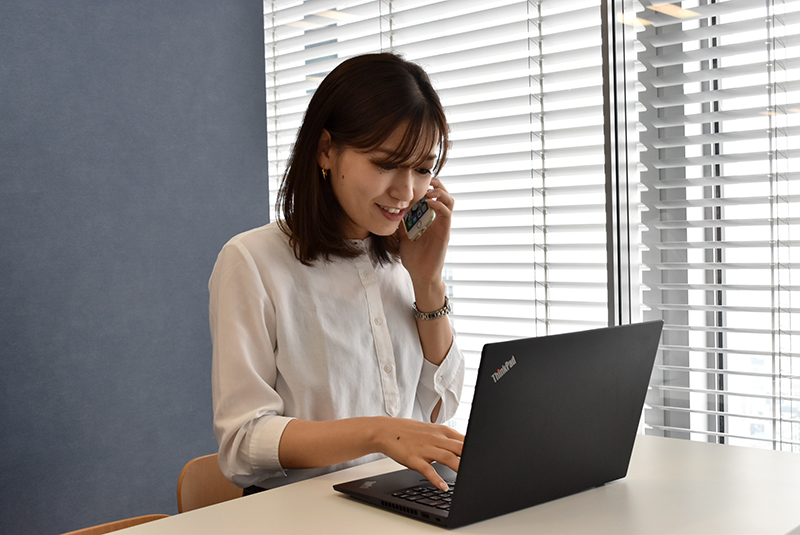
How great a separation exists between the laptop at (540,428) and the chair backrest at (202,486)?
62 centimetres

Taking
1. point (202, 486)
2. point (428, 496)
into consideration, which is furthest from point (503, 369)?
point (202, 486)

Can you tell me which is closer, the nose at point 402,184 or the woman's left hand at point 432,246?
the nose at point 402,184

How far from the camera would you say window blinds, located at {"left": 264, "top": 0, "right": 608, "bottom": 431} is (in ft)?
6.50

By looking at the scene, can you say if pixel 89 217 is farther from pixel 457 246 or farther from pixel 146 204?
pixel 457 246

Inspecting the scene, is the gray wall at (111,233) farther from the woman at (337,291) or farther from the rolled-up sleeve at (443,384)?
the rolled-up sleeve at (443,384)

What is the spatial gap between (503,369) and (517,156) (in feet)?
4.60

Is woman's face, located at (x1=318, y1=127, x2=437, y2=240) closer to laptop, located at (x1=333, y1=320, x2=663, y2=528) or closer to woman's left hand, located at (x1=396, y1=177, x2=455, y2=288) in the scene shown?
woman's left hand, located at (x1=396, y1=177, x2=455, y2=288)

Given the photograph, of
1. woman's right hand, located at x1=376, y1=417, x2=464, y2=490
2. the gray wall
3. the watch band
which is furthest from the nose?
the gray wall

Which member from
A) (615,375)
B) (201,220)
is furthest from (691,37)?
(201,220)

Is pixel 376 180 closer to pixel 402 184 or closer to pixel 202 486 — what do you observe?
pixel 402 184

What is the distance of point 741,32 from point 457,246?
101cm

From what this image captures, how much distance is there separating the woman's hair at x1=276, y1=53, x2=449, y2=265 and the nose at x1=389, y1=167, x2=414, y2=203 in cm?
3

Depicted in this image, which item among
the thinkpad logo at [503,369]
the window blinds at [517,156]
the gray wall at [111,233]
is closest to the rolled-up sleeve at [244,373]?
the thinkpad logo at [503,369]

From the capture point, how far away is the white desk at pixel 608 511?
841 mm
